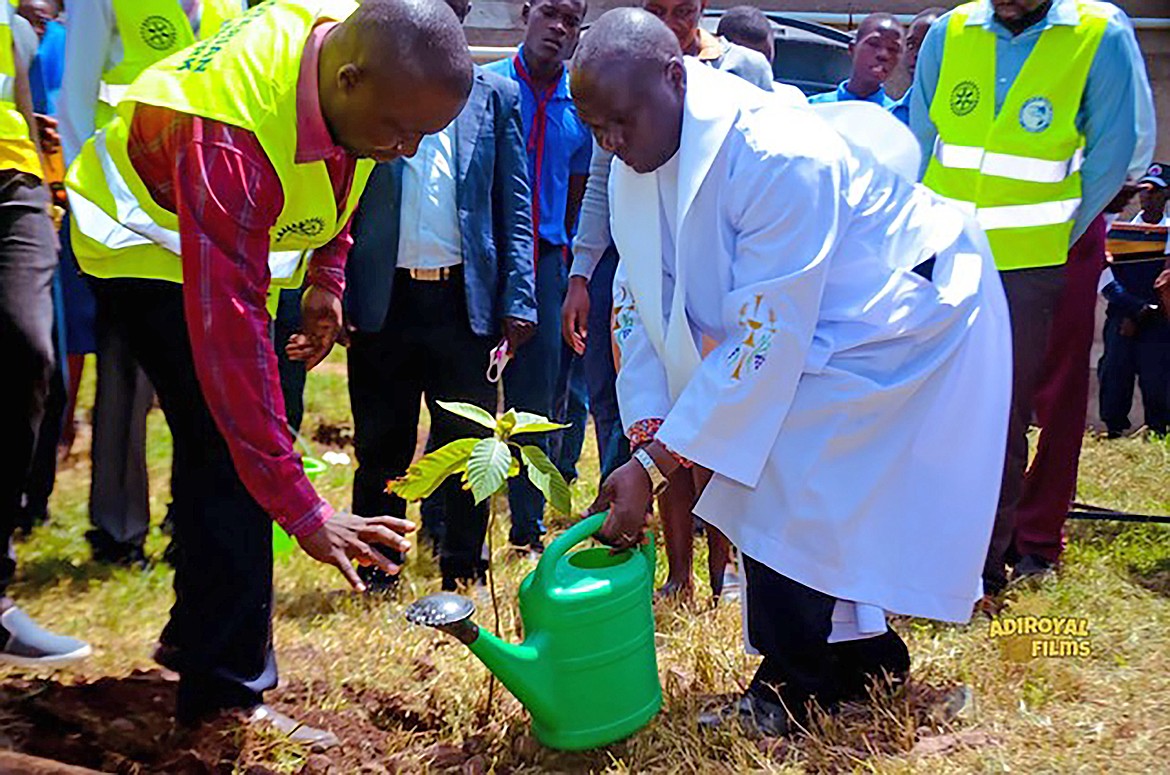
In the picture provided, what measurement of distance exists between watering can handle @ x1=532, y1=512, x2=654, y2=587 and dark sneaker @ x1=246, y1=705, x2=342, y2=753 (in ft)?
2.03

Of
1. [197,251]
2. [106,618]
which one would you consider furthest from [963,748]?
[106,618]

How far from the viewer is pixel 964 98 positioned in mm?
4223

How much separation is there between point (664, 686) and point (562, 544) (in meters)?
0.73

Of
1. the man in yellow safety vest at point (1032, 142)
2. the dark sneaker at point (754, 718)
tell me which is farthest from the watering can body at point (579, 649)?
the man in yellow safety vest at point (1032, 142)

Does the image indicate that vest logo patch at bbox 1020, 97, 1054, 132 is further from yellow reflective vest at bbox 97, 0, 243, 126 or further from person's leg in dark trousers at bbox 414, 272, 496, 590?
yellow reflective vest at bbox 97, 0, 243, 126

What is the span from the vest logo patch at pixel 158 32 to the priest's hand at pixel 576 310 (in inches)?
58.2

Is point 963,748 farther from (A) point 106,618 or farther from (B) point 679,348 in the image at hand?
→ (A) point 106,618

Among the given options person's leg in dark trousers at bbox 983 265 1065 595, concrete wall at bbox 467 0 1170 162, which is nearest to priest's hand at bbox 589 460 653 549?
person's leg in dark trousers at bbox 983 265 1065 595

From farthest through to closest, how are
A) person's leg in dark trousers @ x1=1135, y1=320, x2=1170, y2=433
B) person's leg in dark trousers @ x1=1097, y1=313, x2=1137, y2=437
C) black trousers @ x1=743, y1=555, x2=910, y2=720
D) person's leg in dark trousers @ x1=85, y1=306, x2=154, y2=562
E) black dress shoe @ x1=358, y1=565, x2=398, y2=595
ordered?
person's leg in dark trousers @ x1=1097, y1=313, x2=1137, y2=437 → person's leg in dark trousers @ x1=1135, y1=320, x2=1170, y2=433 → person's leg in dark trousers @ x1=85, y1=306, x2=154, y2=562 → black dress shoe @ x1=358, y1=565, x2=398, y2=595 → black trousers @ x1=743, y1=555, x2=910, y2=720

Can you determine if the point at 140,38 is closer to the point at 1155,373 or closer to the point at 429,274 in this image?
the point at 429,274

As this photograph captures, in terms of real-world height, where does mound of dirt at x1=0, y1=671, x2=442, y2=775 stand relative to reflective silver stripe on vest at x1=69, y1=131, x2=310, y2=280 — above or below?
below

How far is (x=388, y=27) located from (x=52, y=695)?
186 centimetres

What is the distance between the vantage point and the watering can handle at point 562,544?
9.02ft

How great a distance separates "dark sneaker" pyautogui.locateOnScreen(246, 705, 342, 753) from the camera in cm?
285
